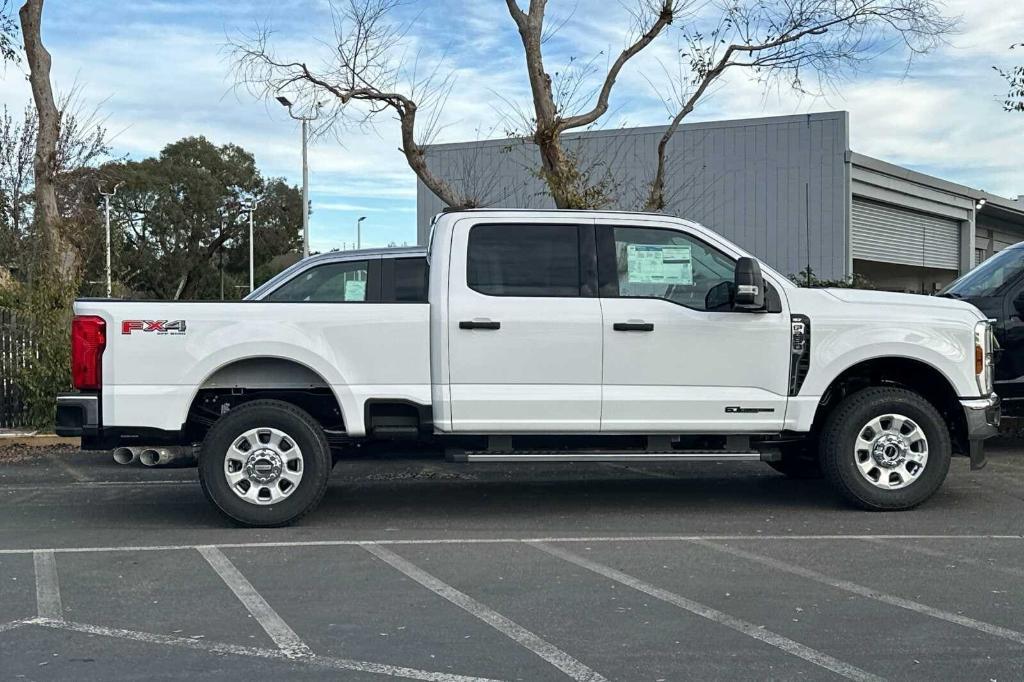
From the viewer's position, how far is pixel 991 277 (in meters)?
10.5

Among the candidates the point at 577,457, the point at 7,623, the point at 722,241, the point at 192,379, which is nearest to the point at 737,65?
the point at 722,241

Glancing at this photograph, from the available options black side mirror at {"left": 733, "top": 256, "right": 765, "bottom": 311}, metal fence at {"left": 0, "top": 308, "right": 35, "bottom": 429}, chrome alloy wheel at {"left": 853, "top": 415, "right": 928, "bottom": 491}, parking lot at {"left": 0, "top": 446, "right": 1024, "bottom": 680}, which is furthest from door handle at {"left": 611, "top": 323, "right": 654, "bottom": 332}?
metal fence at {"left": 0, "top": 308, "right": 35, "bottom": 429}

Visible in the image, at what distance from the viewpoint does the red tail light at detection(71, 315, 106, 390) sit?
276 inches

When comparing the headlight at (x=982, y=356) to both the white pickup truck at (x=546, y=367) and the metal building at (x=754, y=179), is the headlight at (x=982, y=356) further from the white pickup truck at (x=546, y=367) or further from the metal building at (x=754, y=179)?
the metal building at (x=754, y=179)

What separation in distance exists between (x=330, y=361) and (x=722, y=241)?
2839 millimetres

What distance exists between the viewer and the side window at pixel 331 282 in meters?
10.5

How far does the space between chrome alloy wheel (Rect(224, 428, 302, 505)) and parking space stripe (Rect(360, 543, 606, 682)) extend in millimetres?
856

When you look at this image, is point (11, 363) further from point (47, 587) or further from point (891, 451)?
point (891, 451)

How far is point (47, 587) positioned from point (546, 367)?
3312 mm

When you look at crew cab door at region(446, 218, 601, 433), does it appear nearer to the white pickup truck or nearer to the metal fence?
the white pickup truck

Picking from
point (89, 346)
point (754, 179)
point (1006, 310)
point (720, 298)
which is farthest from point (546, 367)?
point (754, 179)

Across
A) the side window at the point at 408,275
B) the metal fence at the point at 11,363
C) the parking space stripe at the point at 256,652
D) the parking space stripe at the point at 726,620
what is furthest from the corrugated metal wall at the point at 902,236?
the parking space stripe at the point at 256,652

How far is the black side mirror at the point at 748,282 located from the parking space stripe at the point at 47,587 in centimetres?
448

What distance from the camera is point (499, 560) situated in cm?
637
